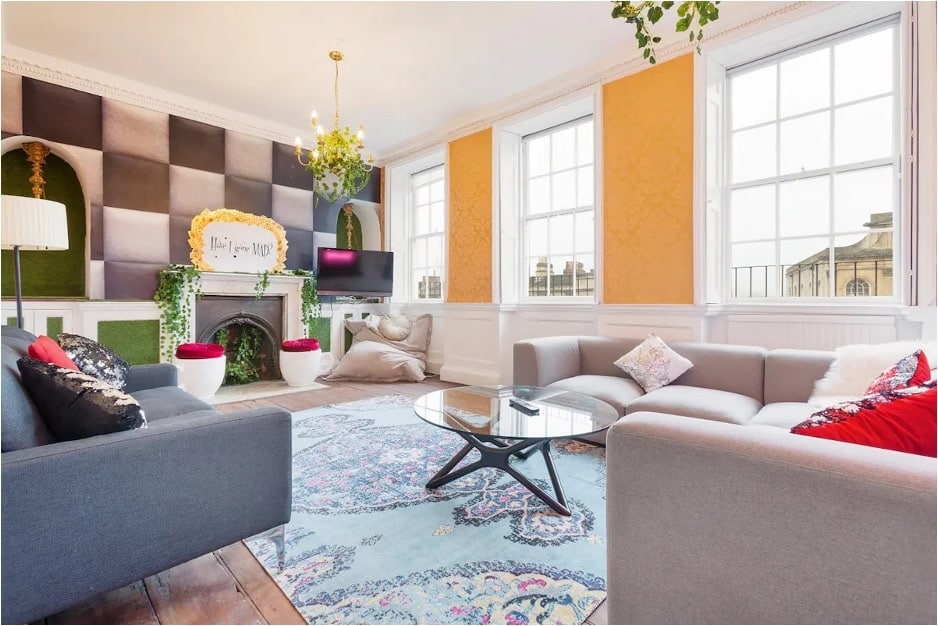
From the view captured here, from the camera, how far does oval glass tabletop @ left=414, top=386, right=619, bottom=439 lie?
1.91 m

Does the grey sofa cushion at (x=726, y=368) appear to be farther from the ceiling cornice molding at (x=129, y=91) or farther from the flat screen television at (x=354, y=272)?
the ceiling cornice molding at (x=129, y=91)

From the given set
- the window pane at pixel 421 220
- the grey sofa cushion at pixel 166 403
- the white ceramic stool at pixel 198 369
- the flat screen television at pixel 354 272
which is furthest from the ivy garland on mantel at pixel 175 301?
the window pane at pixel 421 220

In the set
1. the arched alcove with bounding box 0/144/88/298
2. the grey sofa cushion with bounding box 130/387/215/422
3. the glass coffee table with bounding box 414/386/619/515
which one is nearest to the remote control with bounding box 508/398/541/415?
the glass coffee table with bounding box 414/386/619/515

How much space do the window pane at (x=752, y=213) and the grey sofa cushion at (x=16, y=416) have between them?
4.07m

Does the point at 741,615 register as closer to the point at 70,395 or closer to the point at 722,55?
the point at 70,395

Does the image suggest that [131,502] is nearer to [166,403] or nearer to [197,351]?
[166,403]

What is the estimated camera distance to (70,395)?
129cm

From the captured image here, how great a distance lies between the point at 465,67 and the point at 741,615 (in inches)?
165

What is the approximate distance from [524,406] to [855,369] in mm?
1634

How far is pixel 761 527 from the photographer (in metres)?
0.87

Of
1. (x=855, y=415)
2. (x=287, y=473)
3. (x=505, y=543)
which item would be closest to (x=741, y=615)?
(x=855, y=415)

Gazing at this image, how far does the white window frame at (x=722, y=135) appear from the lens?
2873mm

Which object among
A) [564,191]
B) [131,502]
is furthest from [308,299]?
[131,502]

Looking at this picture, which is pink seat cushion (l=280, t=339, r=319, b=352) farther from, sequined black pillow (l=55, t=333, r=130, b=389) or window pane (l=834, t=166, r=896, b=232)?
window pane (l=834, t=166, r=896, b=232)
